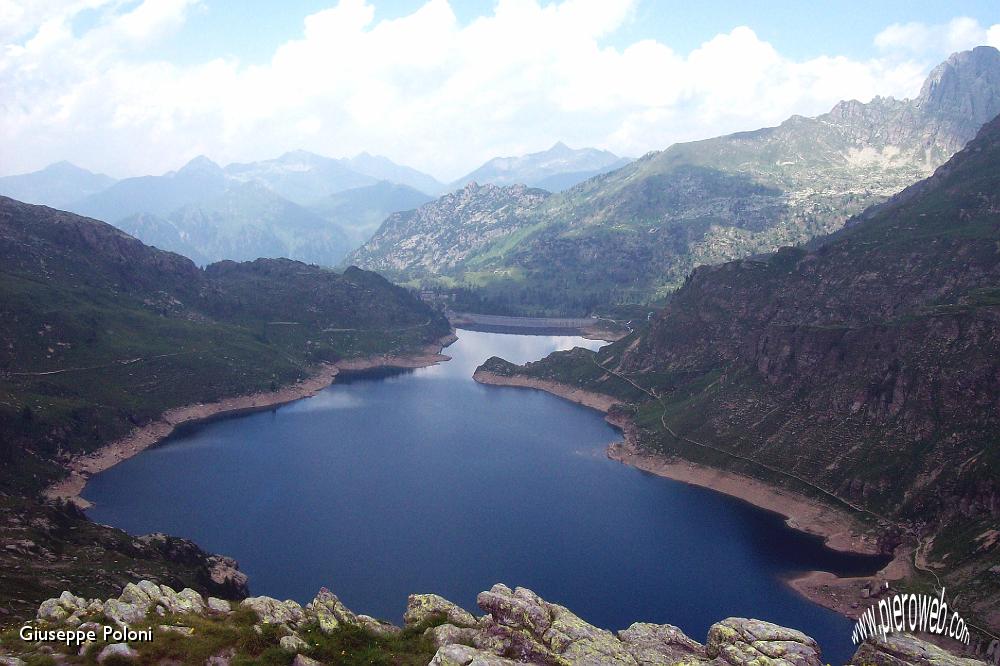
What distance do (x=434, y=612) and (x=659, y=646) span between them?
17945 mm

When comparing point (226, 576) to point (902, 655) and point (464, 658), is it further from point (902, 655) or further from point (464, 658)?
point (902, 655)

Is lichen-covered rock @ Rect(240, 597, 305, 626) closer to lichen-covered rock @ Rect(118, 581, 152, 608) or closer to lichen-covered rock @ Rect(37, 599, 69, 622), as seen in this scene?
lichen-covered rock @ Rect(118, 581, 152, 608)

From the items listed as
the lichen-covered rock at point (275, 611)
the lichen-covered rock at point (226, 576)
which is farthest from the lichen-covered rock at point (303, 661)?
the lichen-covered rock at point (226, 576)

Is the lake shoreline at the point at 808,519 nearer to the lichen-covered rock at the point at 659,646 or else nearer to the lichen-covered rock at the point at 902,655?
the lichen-covered rock at the point at 659,646

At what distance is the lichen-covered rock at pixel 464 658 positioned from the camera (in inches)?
2003

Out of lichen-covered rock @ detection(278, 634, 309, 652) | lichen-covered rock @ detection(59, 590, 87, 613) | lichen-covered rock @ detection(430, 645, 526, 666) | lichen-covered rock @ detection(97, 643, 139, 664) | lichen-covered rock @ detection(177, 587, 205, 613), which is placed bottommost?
lichen-covered rock @ detection(59, 590, 87, 613)

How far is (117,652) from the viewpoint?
51.6 meters

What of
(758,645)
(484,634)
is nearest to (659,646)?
(758,645)

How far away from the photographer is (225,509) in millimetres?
133625

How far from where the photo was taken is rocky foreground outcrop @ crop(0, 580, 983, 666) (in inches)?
2110

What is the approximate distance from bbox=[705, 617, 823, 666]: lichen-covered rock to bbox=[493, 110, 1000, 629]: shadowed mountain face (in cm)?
5129

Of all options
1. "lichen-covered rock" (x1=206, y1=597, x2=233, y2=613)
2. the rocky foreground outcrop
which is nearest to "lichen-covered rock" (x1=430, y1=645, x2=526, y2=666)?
the rocky foreground outcrop

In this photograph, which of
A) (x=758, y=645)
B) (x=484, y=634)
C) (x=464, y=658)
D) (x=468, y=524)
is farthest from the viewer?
(x=468, y=524)

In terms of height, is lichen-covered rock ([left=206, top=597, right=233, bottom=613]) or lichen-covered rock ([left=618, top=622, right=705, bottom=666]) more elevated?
lichen-covered rock ([left=618, top=622, right=705, bottom=666])
